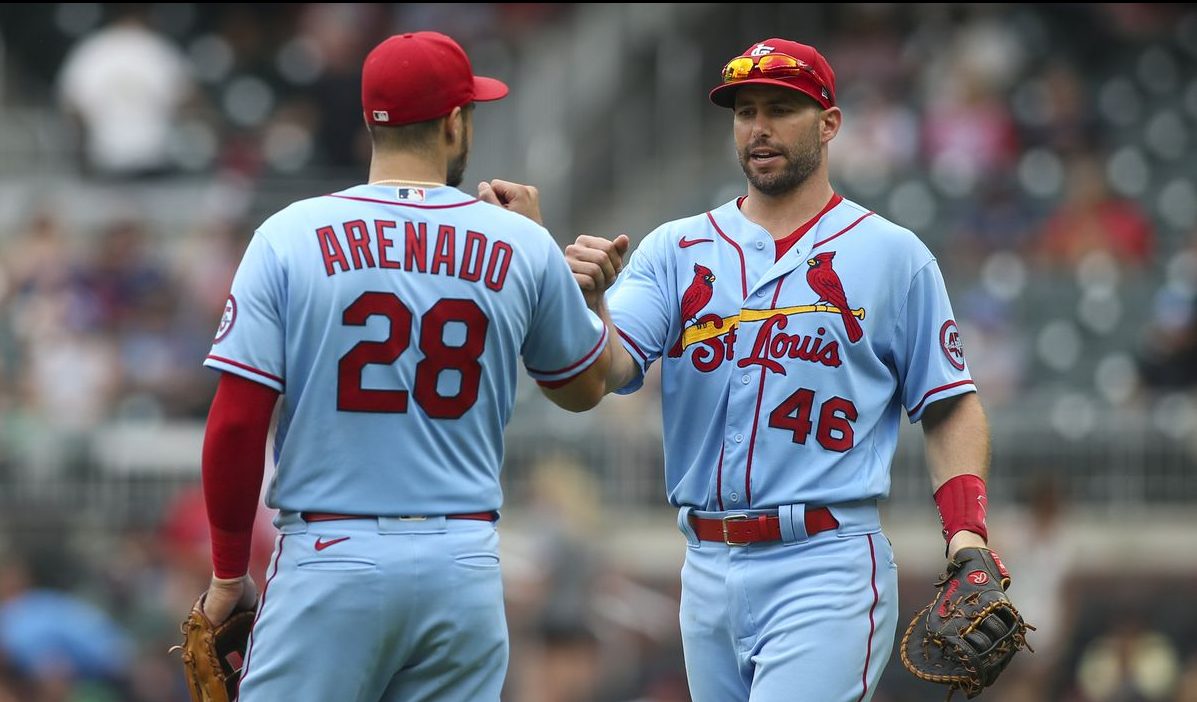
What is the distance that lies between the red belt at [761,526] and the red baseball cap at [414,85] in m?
1.30

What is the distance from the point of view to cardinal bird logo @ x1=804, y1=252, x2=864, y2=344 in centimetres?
485

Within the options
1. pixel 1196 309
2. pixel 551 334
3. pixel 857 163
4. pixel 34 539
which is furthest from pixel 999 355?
pixel 551 334

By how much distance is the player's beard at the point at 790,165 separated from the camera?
16.3 feet

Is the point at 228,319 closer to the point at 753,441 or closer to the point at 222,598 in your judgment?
the point at 222,598

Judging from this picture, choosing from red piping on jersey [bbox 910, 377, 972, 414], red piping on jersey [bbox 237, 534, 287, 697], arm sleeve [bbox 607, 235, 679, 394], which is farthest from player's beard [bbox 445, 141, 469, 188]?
red piping on jersey [bbox 910, 377, 972, 414]

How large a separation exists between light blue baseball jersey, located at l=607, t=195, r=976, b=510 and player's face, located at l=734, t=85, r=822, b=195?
165 millimetres

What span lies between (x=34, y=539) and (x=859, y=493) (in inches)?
273

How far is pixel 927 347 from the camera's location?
193 inches

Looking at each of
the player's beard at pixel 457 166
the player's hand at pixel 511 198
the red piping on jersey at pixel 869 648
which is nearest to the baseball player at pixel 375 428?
the player's beard at pixel 457 166

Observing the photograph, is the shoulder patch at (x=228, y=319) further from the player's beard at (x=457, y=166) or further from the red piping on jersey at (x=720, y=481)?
the red piping on jersey at (x=720, y=481)

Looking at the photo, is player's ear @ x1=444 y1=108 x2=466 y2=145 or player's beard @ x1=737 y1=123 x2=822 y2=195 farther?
player's beard @ x1=737 y1=123 x2=822 y2=195

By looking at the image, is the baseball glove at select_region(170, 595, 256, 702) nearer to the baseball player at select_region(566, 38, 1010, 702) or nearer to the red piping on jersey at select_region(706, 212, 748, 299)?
the baseball player at select_region(566, 38, 1010, 702)

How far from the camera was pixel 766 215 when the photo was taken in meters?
5.10

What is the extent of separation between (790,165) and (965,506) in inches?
39.9
